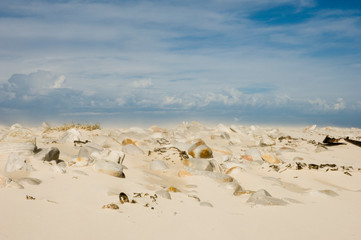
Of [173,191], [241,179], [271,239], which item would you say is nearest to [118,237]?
[271,239]

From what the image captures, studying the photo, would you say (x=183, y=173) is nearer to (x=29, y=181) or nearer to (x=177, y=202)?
(x=177, y=202)

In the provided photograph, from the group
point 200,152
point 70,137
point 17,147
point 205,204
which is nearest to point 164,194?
point 205,204

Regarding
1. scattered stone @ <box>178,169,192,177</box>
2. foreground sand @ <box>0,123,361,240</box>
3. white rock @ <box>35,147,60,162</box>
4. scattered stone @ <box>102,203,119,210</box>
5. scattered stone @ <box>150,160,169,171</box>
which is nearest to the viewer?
foreground sand @ <box>0,123,361,240</box>

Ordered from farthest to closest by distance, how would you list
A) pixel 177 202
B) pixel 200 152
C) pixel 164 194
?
pixel 200 152 < pixel 164 194 < pixel 177 202

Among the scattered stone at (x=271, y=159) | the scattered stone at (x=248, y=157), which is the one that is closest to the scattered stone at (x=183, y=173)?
the scattered stone at (x=248, y=157)

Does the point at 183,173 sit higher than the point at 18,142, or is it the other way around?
the point at 18,142

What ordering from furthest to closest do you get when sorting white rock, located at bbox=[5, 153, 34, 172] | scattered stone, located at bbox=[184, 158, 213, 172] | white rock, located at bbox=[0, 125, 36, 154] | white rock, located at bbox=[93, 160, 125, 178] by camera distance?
scattered stone, located at bbox=[184, 158, 213, 172] < white rock, located at bbox=[0, 125, 36, 154] < white rock, located at bbox=[93, 160, 125, 178] < white rock, located at bbox=[5, 153, 34, 172]

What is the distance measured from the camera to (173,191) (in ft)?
13.8

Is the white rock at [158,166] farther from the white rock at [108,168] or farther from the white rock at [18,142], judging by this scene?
the white rock at [18,142]

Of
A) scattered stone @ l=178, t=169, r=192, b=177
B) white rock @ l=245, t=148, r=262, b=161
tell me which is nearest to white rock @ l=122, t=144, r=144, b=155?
scattered stone @ l=178, t=169, r=192, b=177

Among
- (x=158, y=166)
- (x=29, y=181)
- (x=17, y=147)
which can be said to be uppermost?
(x=17, y=147)

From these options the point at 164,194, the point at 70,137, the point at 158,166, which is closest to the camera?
the point at 164,194

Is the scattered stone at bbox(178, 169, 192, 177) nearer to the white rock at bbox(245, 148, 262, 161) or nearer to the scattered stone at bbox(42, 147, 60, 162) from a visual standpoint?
the scattered stone at bbox(42, 147, 60, 162)

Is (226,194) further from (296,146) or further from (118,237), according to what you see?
(296,146)
